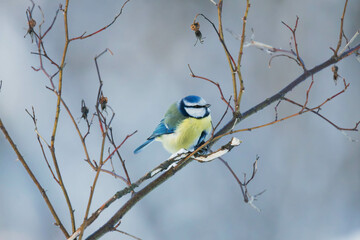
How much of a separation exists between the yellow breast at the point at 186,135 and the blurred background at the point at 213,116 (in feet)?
3.38

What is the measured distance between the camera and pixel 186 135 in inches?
48.2

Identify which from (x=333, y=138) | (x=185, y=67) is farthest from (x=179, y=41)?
(x=333, y=138)

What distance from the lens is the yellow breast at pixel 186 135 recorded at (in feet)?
3.92

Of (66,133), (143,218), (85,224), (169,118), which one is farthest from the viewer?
(66,133)

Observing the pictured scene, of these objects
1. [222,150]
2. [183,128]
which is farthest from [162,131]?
[222,150]

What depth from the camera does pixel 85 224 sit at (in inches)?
21.8

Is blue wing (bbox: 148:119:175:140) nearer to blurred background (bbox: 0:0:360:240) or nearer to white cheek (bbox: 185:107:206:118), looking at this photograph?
white cheek (bbox: 185:107:206:118)

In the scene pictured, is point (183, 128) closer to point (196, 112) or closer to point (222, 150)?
point (196, 112)

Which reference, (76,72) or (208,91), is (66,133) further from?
(208,91)

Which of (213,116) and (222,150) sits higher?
(213,116)

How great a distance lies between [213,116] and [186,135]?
1117mm

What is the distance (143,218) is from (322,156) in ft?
3.77

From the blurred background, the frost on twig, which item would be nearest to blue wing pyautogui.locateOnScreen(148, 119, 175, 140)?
the frost on twig

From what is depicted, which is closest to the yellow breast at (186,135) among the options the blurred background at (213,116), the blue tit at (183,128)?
the blue tit at (183,128)
